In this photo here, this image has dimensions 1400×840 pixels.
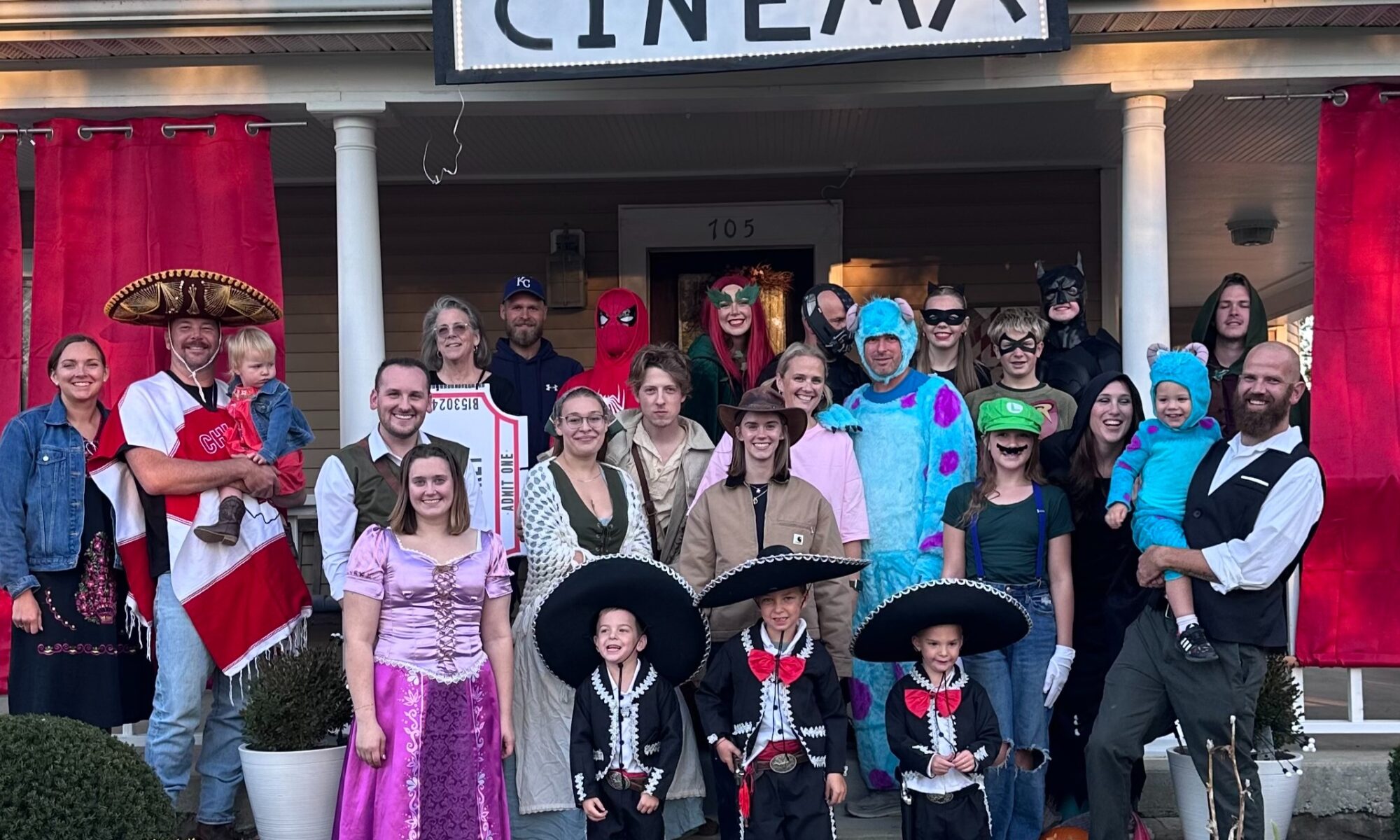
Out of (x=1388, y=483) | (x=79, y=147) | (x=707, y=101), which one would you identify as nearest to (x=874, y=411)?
(x=707, y=101)

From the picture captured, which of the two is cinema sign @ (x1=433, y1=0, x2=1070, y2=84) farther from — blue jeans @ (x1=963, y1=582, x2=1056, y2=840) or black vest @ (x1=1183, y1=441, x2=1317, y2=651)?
blue jeans @ (x1=963, y1=582, x2=1056, y2=840)

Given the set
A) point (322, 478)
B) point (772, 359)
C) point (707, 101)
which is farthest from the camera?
point (707, 101)

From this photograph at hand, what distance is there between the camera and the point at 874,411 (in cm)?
514

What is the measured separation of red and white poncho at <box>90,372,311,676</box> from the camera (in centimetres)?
482

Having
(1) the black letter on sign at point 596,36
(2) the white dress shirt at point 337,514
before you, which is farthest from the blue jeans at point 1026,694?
(1) the black letter on sign at point 596,36

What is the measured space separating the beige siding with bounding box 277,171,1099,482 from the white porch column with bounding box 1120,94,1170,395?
2.67 m

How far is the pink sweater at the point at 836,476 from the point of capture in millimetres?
4957

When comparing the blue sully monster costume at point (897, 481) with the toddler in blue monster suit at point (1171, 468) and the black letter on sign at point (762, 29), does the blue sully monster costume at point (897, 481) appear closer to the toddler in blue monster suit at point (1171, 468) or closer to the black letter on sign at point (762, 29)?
the toddler in blue monster suit at point (1171, 468)

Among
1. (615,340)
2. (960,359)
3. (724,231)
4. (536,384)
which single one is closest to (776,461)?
(960,359)

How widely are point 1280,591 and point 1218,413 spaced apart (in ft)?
4.81

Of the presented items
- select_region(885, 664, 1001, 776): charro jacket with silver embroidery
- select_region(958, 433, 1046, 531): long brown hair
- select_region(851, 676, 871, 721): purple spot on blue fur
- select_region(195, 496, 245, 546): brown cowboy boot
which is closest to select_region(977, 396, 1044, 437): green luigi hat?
select_region(958, 433, 1046, 531): long brown hair

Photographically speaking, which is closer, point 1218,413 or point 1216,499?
point 1216,499

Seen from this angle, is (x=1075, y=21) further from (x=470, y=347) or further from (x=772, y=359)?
(x=470, y=347)

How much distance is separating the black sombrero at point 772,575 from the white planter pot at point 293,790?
156 centimetres
